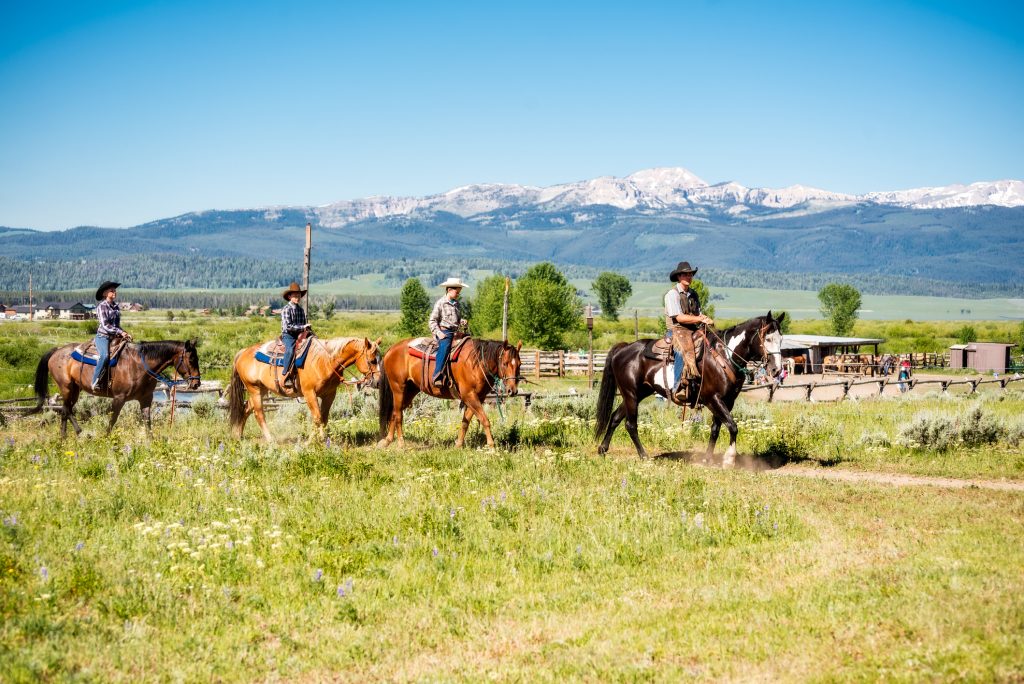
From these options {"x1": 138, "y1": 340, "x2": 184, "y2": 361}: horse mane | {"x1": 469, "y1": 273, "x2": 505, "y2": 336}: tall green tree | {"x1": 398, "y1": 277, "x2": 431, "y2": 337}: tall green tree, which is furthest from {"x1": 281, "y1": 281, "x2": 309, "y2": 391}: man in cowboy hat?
{"x1": 398, "y1": 277, "x2": 431, "y2": 337}: tall green tree

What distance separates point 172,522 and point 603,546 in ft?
15.2

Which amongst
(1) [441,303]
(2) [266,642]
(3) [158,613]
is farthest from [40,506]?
(1) [441,303]

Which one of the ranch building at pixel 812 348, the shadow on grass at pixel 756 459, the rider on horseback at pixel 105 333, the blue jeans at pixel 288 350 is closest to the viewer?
the shadow on grass at pixel 756 459

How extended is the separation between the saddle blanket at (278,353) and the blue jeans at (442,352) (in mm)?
2380

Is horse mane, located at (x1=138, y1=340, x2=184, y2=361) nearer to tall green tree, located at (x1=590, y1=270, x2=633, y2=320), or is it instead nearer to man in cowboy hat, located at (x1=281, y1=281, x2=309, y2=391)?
man in cowboy hat, located at (x1=281, y1=281, x2=309, y2=391)

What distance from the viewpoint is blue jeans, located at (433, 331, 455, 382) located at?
14.7 m

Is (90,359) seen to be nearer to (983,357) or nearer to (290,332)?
(290,332)

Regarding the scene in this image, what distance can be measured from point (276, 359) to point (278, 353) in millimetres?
117

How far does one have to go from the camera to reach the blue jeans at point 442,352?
1474 centimetres

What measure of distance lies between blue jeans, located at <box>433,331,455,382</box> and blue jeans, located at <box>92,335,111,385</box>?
6121 mm

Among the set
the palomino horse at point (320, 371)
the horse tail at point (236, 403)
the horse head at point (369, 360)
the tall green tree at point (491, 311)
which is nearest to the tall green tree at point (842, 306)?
the tall green tree at point (491, 311)

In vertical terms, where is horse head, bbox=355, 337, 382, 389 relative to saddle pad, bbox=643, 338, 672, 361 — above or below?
below

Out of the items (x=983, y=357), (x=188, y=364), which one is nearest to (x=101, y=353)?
(x=188, y=364)

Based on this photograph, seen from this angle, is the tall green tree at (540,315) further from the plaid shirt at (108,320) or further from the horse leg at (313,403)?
the horse leg at (313,403)
